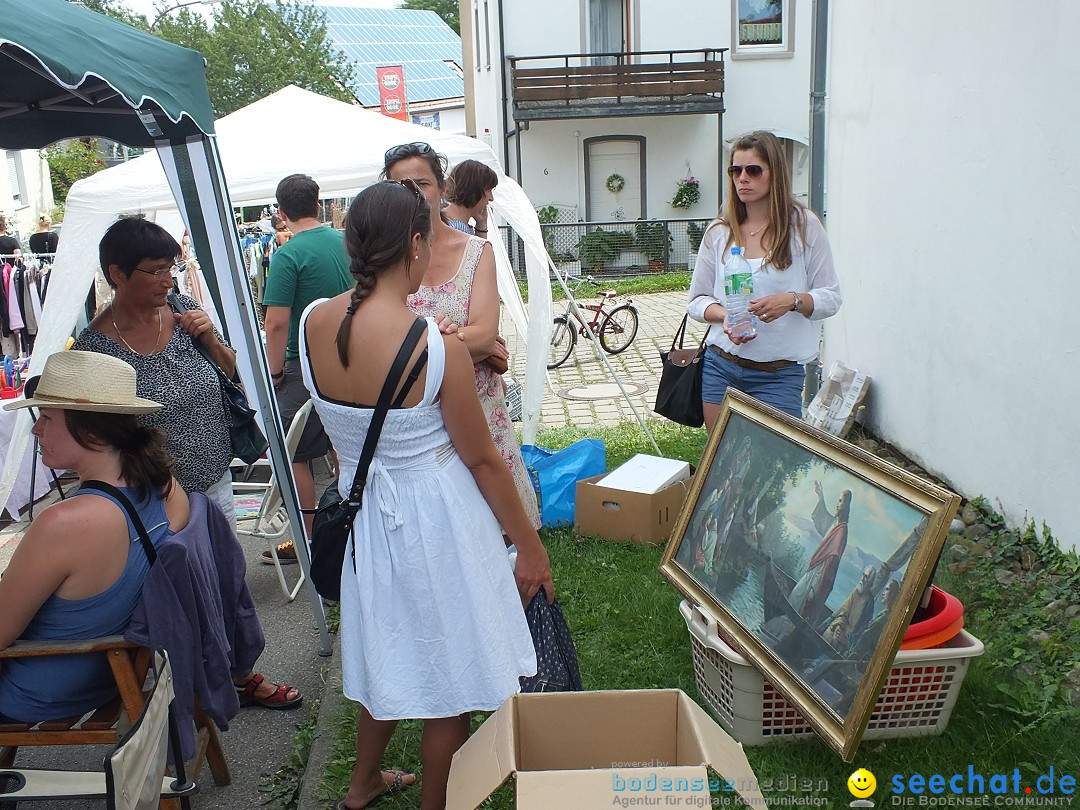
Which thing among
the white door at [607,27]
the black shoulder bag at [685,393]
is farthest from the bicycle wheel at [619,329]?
the white door at [607,27]

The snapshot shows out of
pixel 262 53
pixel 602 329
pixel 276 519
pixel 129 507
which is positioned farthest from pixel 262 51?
pixel 129 507

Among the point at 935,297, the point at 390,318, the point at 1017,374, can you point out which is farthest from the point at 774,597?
the point at 935,297

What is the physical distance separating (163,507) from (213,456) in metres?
0.81

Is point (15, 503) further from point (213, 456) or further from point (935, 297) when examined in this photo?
point (935, 297)

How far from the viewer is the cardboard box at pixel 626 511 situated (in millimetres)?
4754

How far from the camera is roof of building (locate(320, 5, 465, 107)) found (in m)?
41.9

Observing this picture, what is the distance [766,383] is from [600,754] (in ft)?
6.91

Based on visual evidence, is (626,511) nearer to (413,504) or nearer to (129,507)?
(413,504)

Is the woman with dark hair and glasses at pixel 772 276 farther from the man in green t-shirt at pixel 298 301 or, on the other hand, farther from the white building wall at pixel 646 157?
the white building wall at pixel 646 157

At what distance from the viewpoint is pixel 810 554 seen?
276 cm

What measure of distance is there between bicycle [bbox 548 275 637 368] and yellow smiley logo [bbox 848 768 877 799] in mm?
8418

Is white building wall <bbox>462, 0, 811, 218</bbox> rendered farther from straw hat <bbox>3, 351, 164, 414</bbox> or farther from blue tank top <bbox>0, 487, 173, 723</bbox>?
blue tank top <bbox>0, 487, 173, 723</bbox>

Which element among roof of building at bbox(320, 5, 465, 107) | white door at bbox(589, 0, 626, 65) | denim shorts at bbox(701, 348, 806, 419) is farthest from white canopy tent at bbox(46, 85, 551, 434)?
roof of building at bbox(320, 5, 465, 107)

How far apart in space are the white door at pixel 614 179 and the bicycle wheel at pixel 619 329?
10.3m
